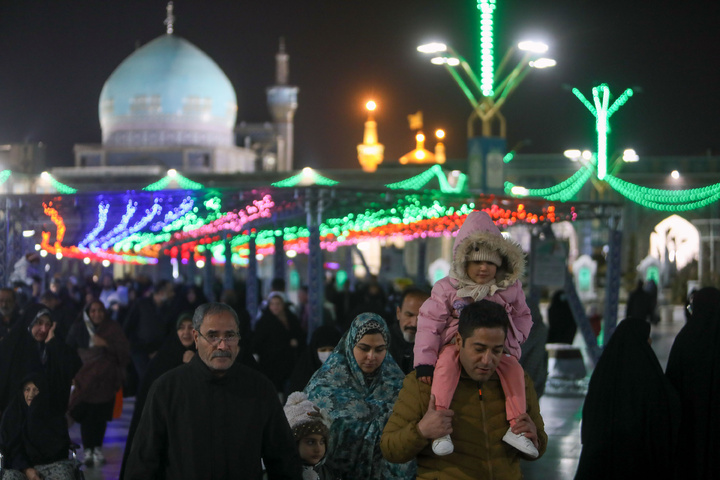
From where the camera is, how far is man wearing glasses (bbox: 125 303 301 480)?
165 inches

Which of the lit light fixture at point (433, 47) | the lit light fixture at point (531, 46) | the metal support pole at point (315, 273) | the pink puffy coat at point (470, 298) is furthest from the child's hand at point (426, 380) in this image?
the lit light fixture at point (531, 46)

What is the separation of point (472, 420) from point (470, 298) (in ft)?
1.84

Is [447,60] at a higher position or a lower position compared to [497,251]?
higher

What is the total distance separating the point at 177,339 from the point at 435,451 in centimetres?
340

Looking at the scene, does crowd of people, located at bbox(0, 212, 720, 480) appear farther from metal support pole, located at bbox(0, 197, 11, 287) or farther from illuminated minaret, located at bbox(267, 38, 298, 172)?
illuminated minaret, located at bbox(267, 38, 298, 172)

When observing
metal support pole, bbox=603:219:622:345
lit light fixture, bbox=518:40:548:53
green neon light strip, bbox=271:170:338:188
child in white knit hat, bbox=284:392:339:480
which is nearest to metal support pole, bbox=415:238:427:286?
green neon light strip, bbox=271:170:338:188

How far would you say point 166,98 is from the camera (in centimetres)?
5575

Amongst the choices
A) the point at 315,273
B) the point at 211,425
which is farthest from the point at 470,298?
the point at 315,273

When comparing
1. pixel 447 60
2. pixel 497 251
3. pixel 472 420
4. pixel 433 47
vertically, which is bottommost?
pixel 472 420

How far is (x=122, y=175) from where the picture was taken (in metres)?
56.0

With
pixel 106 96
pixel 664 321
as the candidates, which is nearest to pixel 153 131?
pixel 106 96

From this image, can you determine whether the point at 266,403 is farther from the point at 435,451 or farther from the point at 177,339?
the point at 177,339

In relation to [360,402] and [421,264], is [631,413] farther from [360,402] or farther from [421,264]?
[421,264]

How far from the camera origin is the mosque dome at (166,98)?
55.8 meters
